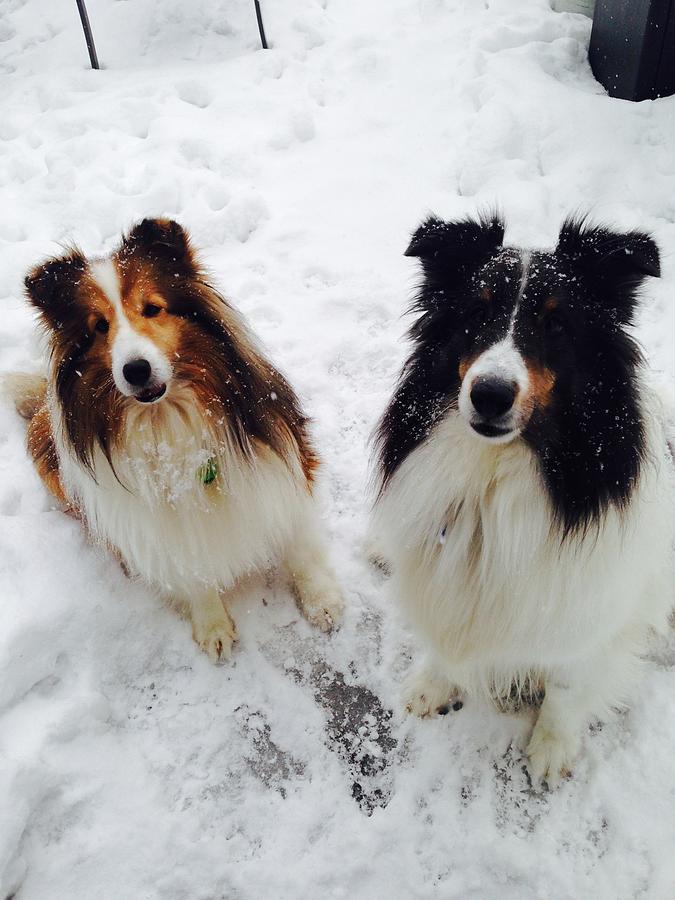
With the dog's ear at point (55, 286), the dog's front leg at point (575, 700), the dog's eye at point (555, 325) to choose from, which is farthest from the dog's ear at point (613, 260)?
the dog's ear at point (55, 286)

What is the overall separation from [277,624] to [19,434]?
1.69m

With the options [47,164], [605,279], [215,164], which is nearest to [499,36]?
[215,164]

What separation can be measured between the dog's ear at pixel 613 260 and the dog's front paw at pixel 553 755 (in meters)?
1.53

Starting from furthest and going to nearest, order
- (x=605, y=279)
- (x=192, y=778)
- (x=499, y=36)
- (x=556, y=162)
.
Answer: (x=499, y=36) → (x=556, y=162) → (x=192, y=778) → (x=605, y=279)

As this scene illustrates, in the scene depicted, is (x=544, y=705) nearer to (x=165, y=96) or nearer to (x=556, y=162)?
(x=556, y=162)

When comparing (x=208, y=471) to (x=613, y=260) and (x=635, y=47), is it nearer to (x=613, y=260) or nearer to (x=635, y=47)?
(x=613, y=260)

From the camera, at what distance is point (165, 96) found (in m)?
5.23

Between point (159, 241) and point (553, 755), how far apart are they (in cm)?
239

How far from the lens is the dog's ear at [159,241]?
2180mm

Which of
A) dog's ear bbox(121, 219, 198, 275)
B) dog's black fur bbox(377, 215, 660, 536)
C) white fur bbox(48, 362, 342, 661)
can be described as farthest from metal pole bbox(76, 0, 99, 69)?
dog's black fur bbox(377, 215, 660, 536)

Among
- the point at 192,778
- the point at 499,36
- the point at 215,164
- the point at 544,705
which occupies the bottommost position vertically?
the point at 192,778

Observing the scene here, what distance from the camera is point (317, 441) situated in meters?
3.37

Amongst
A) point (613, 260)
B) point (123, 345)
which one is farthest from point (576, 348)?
point (123, 345)

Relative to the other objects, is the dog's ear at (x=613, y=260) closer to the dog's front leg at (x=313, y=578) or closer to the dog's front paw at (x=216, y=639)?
the dog's front leg at (x=313, y=578)
